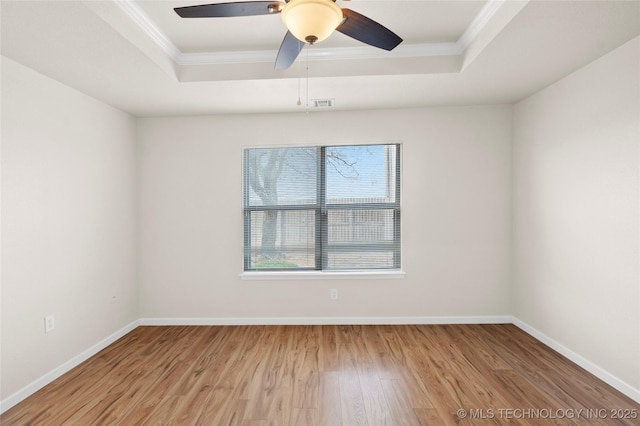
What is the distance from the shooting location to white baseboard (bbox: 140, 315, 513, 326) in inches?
142

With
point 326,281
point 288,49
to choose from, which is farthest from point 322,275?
point 288,49

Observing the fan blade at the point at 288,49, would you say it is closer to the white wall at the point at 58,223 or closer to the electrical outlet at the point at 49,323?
the white wall at the point at 58,223

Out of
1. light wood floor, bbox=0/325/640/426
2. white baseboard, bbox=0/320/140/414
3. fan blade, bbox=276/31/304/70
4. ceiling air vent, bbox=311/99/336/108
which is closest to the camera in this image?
fan blade, bbox=276/31/304/70

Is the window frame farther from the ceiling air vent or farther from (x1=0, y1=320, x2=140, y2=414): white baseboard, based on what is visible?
(x1=0, y1=320, x2=140, y2=414): white baseboard

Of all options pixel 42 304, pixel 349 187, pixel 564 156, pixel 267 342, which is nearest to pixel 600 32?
pixel 564 156

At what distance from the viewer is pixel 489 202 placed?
3.58 meters

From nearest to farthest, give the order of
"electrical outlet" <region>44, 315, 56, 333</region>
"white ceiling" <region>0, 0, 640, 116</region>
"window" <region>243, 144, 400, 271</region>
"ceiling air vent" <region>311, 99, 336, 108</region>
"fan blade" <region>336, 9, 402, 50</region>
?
"fan blade" <region>336, 9, 402, 50</region>
"white ceiling" <region>0, 0, 640, 116</region>
"electrical outlet" <region>44, 315, 56, 333</region>
"ceiling air vent" <region>311, 99, 336, 108</region>
"window" <region>243, 144, 400, 271</region>

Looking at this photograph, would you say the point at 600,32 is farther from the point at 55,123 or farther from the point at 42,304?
the point at 42,304

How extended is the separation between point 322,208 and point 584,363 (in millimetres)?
2799

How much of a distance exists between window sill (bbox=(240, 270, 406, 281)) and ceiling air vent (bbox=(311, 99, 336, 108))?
1.88 meters

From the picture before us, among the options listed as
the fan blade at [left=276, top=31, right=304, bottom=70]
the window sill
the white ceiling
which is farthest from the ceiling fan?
the window sill

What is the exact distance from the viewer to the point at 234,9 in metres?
1.51

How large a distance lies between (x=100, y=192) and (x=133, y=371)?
1.74 metres

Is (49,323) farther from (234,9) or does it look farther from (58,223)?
(234,9)
